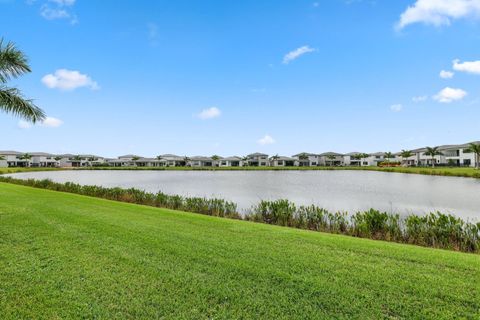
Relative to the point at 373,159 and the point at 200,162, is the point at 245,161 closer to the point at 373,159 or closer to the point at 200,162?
the point at 200,162

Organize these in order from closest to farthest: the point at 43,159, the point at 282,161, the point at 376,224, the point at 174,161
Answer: the point at 376,224 → the point at 43,159 → the point at 282,161 → the point at 174,161

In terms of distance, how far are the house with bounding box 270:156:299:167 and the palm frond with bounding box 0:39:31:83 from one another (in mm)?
99853

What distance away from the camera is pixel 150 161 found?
109062 mm

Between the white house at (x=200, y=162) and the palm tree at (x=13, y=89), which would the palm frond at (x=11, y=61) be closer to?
the palm tree at (x=13, y=89)

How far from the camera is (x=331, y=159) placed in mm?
110250

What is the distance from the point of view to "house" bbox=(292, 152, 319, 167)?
357 ft

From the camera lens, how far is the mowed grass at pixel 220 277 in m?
3.54

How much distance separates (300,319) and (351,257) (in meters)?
2.44

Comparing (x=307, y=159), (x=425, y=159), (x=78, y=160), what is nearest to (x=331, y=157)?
(x=307, y=159)

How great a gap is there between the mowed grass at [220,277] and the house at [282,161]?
102m

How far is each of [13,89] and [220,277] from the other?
10.0 meters

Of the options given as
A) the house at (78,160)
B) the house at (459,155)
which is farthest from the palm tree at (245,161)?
the house at (459,155)

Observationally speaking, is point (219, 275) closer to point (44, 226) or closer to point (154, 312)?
point (154, 312)

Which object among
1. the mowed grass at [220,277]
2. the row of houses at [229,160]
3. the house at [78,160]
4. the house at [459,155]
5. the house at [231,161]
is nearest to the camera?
the mowed grass at [220,277]
